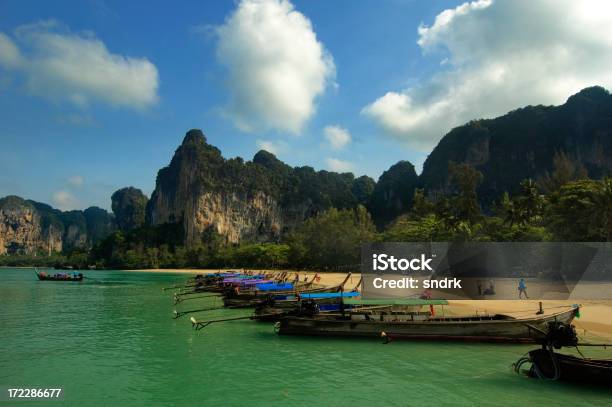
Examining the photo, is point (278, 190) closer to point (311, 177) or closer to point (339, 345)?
point (311, 177)

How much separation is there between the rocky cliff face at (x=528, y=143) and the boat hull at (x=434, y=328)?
398 feet

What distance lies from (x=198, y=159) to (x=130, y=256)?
136 feet

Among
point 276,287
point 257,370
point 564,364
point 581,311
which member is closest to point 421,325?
point 564,364

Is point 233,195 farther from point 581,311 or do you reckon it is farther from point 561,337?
point 561,337

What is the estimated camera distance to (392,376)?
42.4 feet

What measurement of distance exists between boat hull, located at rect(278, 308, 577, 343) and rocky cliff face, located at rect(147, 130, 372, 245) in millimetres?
127716

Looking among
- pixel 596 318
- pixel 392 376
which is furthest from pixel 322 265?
pixel 392 376

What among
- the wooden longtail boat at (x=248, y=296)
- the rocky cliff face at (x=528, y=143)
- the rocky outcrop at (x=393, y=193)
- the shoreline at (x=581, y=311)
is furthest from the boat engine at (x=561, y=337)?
the rocky outcrop at (x=393, y=193)

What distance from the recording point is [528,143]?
135875 mm

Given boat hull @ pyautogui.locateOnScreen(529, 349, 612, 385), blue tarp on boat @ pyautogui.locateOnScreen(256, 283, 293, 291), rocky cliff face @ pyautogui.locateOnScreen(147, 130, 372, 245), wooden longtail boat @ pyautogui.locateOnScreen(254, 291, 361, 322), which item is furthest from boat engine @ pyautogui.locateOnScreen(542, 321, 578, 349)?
rocky cliff face @ pyautogui.locateOnScreen(147, 130, 372, 245)

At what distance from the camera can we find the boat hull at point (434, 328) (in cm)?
1644

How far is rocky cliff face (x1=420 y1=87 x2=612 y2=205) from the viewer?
398 ft

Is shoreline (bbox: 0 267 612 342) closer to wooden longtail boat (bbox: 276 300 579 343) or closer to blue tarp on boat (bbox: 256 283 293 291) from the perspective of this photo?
wooden longtail boat (bbox: 276 300 579 343)

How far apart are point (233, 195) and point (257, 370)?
476 feet
